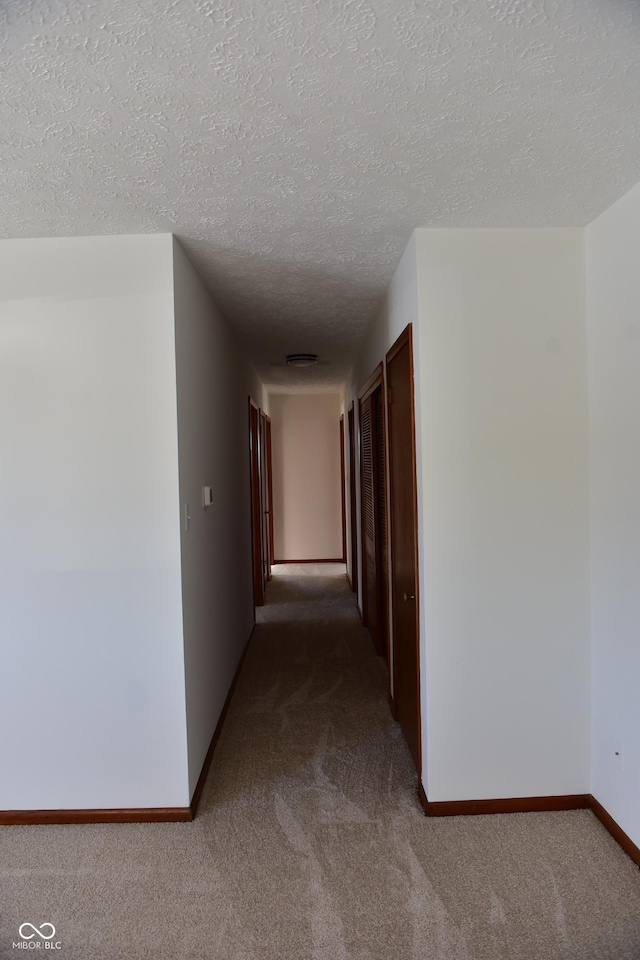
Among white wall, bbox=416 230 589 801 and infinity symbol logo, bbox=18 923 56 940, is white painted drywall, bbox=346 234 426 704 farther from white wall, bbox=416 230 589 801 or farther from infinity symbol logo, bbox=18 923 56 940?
infinity symbol logo, bbox=18 923 56 940

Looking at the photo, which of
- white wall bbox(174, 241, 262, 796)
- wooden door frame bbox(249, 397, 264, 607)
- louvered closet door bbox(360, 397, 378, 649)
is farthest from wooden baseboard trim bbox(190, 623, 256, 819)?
wooden door frame bbox(249, 397, 264, 607)

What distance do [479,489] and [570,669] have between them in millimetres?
878

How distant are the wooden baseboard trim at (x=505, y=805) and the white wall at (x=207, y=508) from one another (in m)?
1.07

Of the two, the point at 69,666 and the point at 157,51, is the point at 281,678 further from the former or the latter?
the point at 157,51

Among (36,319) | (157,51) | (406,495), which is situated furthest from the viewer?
(406,495)

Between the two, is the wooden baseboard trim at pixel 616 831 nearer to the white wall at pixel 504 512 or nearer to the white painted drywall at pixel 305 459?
the white wall at pixel 504 512

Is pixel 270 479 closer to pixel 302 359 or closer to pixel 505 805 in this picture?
pixel 302 359

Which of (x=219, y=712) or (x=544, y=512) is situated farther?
(x=219, y=712)

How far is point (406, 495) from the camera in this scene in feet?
9.28

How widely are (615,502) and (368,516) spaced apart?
9.04ft

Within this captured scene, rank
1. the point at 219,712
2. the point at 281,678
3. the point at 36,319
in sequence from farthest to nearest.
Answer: the point at 281,678
the point at 219,712
the point at 36,319

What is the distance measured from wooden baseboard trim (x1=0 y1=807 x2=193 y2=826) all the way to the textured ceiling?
2.43 meters

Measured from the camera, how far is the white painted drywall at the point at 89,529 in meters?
2.41

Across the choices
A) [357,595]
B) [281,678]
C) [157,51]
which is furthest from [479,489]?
[357,595]
